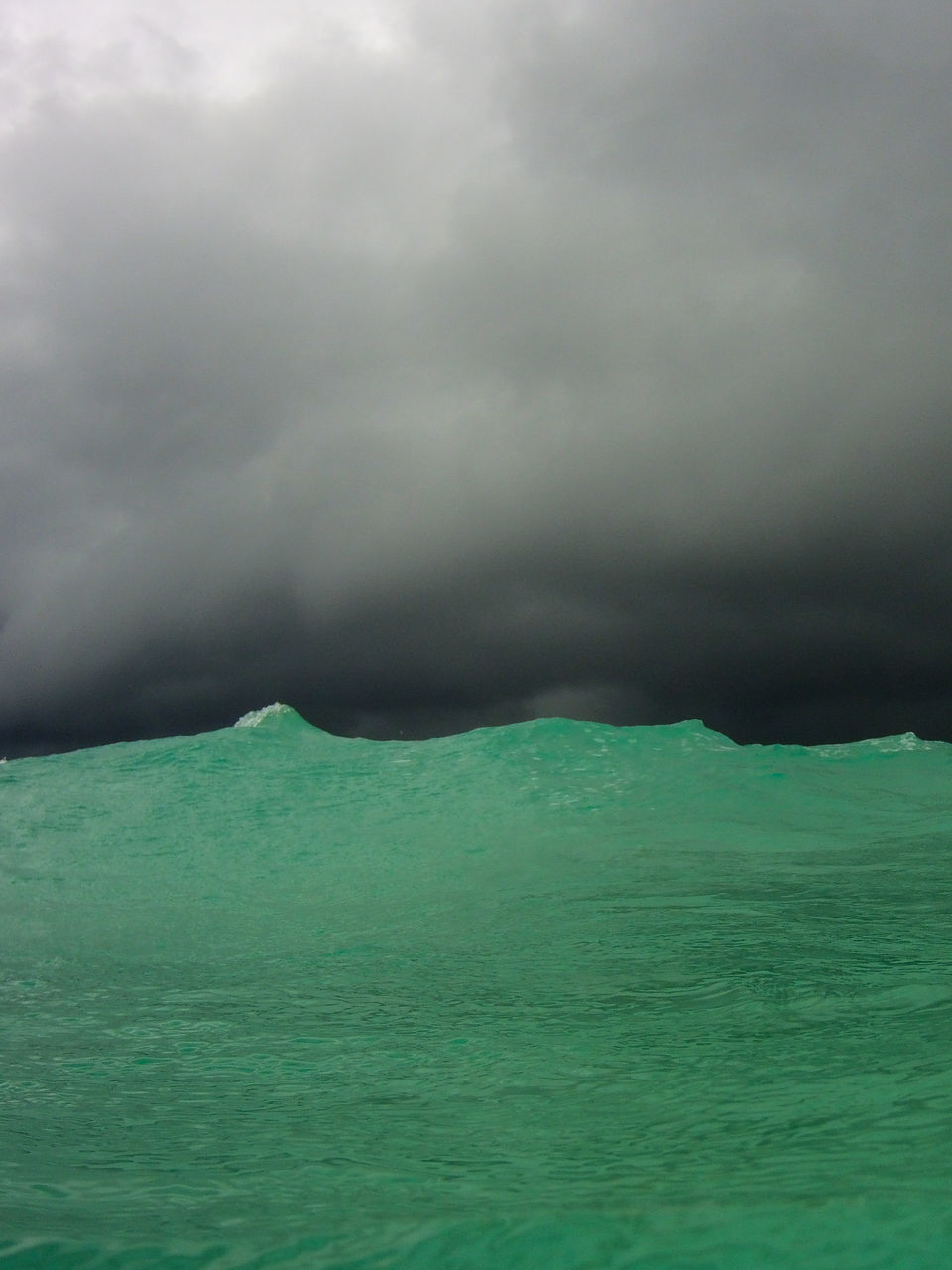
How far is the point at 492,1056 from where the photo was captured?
13.4 ft

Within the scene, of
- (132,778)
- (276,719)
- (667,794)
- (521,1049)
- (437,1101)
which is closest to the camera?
(437,1101)

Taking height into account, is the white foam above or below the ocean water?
above

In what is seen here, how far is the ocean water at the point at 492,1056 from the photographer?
2.39 m

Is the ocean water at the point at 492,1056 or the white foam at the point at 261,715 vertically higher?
the white foam at the point at 261,715

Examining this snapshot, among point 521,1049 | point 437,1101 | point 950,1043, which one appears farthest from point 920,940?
point 437,1101

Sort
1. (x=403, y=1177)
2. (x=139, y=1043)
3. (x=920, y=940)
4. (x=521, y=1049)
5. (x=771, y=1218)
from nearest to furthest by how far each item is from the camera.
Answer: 1. (x=771, y=1218)
2. (x=403, y=1177)
3. (x=521, y=1049)
4. (x=139, y=1043)
5. (x=920, y=940)

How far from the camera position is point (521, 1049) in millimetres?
4117

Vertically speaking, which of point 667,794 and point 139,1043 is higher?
point 667,794

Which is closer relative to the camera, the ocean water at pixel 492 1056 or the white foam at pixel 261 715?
the ocean water at pixel 492 1056

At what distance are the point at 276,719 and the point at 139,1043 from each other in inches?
575

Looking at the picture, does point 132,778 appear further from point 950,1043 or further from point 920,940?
point 950,1043

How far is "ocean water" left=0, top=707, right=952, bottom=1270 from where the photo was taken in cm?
239

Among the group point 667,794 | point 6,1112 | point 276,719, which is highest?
point 276,719

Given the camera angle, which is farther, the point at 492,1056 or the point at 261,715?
the point at 261,715
